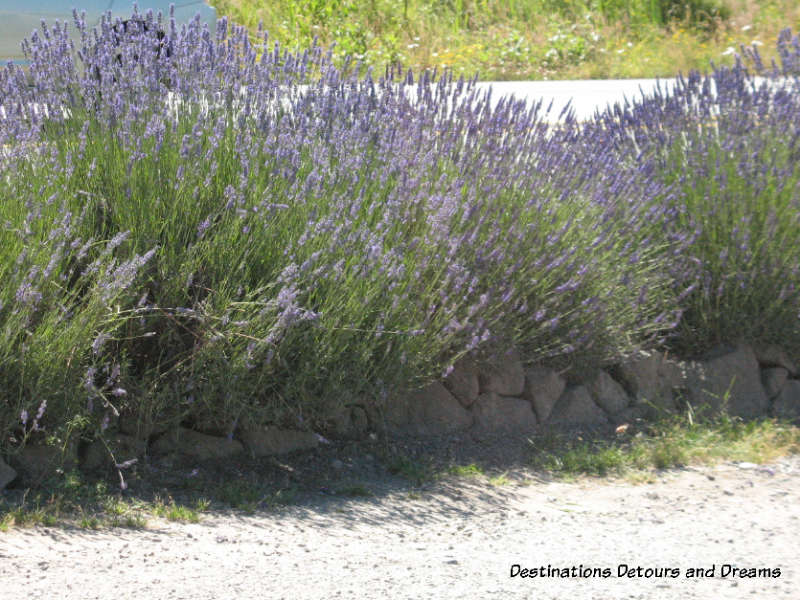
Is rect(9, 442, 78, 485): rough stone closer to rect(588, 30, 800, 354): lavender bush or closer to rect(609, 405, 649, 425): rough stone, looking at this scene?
rect(609, 405, 649, 425): rough stone

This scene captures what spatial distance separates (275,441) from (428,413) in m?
0.73

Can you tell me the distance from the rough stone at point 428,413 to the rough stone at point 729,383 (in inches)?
52.1

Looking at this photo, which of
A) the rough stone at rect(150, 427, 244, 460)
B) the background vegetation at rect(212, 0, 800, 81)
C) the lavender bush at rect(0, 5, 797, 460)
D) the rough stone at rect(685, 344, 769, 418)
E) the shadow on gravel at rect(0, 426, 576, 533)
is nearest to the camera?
the shadow on gravel at rect(0, 426, 576, 533)

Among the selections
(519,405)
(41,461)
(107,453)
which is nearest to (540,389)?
(519,405)

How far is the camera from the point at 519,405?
4742 millimetres

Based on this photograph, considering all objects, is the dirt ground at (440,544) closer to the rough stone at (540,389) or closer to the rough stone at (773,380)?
the rough stone at (540,389)

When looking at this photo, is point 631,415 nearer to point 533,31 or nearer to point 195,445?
point 195,445

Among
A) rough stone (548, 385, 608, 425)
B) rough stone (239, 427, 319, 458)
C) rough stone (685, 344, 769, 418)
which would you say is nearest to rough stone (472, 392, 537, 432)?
rough stone (548, 385, 608, 425)

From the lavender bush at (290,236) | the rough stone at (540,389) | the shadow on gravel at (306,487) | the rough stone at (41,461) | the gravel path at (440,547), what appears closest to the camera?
the gravel path at (440,547)

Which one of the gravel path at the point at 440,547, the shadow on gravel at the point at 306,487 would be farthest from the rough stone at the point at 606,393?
the gravel path at the point at 440,547

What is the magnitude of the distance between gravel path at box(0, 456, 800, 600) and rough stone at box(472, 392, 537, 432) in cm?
53

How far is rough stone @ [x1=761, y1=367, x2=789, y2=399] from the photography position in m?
5.39

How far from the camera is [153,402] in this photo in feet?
12.1

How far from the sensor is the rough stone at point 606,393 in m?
5.01
